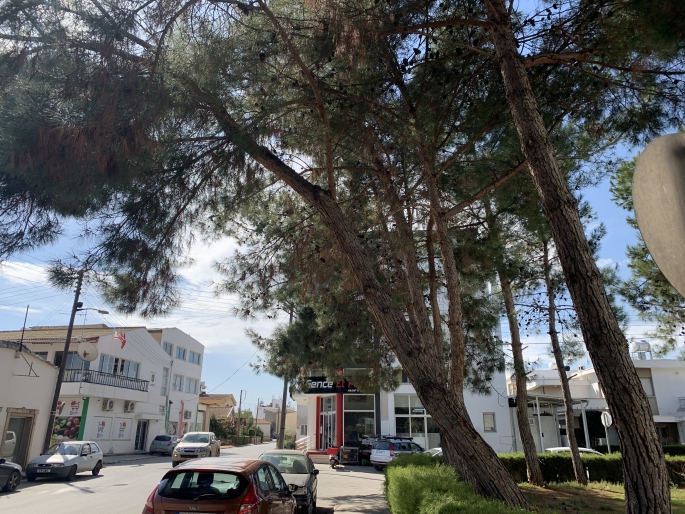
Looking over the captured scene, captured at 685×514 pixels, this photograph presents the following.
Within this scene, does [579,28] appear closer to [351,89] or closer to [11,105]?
[351,89]

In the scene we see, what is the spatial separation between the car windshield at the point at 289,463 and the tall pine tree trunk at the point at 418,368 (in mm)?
4879

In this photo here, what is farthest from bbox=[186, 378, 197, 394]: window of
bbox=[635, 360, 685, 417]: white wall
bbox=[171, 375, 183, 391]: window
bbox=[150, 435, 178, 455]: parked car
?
bbox=[635, 360, 685, 417]: white wall

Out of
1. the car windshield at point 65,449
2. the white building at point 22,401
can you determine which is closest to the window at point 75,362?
the white building at point 22,401

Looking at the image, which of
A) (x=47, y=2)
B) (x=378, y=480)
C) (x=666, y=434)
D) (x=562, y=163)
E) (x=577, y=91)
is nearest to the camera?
(x=47, y=2)

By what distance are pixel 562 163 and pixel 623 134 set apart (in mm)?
1533

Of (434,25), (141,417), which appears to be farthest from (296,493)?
(141,417)

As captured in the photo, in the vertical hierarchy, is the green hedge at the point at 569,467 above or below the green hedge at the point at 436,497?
below

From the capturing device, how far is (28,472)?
16.4 metres

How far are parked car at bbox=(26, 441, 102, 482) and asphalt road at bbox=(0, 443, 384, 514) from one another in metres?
0.28

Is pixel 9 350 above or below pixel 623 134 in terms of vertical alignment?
below

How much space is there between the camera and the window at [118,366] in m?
31.5

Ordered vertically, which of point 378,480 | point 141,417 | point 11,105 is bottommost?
point 378,480

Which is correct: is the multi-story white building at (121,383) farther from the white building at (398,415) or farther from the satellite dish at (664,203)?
the satellite dish at (664,203)

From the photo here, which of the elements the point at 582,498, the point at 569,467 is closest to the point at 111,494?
the point at 582,498
